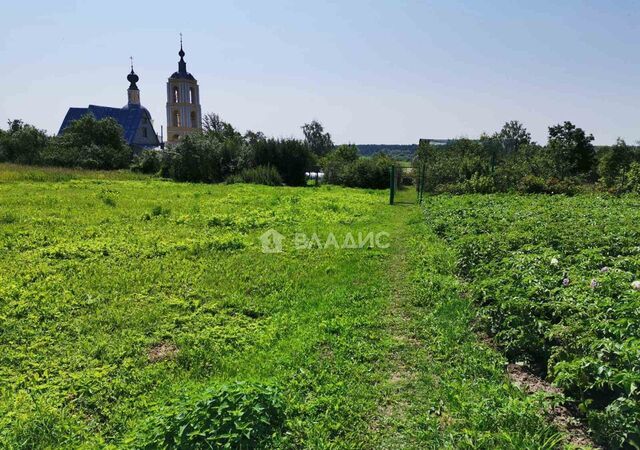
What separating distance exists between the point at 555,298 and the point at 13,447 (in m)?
4.13

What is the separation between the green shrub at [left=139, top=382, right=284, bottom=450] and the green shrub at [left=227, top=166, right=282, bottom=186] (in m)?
20.3

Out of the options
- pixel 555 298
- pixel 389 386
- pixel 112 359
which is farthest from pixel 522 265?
pixel 112 359

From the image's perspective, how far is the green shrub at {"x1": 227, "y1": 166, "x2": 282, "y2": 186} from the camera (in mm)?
22953

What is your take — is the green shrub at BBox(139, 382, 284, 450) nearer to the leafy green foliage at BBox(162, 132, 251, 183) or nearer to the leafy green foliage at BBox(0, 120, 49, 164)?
the leafy green foliage at BBox(162, 132, 251, 183)

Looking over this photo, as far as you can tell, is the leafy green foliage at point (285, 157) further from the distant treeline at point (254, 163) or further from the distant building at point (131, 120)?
the distant building at point (131, 120)

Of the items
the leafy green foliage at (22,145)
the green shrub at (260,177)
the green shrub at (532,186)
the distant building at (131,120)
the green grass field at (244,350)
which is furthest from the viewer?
the distant building at (131,120)

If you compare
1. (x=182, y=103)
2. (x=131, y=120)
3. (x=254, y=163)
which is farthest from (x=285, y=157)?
(x=131, y=120)

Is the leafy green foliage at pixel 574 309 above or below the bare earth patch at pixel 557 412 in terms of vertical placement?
above

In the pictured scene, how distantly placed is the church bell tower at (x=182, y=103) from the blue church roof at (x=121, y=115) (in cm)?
601

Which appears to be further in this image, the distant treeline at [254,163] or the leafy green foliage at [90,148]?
the leafy green foliage at [90,148]

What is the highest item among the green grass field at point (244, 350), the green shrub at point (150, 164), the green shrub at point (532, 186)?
the green shrub at point (150, 164)

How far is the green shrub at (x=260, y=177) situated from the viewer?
2295cm

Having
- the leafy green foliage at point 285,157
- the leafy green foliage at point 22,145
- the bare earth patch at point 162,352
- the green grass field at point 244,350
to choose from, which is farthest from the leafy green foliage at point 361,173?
the leafy green foliage at point 22,145

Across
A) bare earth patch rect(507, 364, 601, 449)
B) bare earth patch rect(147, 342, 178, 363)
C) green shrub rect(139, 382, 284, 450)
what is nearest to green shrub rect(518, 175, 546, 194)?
bare earth patch rect(507, 364, 601, 449)
